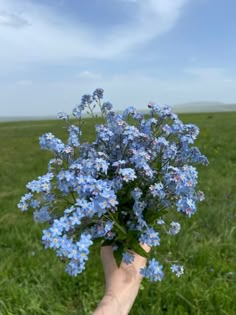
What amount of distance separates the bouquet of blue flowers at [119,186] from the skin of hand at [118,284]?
0.09 meters

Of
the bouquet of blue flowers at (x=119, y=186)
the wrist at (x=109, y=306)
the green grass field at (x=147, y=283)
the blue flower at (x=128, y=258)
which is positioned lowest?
the green grass field at (x=147, y=283)

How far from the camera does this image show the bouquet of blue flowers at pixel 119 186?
5.82ft

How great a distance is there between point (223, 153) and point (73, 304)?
329 inches

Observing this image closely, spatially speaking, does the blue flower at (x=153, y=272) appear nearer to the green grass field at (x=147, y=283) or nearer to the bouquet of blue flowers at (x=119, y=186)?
the bouquet of blue flowers at (x=119, y=186)

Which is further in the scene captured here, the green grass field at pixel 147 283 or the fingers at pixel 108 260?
the green grass field at pixel 147 283

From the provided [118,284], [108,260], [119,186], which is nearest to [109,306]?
[118,284]

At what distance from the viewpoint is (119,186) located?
194 cm

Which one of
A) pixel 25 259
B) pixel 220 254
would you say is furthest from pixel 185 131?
pixel 25 259

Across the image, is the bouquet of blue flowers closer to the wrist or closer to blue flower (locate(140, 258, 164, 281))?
blue flower (locate(140, 258, 164, 281))

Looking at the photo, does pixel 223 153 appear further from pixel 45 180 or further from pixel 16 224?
pixel 45 180

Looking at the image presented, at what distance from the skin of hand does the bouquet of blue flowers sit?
3.7 inches

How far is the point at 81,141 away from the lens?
2.48m

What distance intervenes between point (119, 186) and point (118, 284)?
0.59 m

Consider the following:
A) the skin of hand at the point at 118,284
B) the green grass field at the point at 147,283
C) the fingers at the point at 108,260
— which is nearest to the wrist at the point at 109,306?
the skin of hand at the point at 118,284
